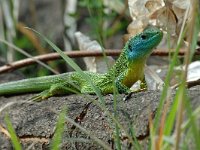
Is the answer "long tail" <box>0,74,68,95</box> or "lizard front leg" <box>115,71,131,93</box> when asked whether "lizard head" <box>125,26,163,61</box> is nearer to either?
"lizard front leg" <box>115,71,131,93</box>

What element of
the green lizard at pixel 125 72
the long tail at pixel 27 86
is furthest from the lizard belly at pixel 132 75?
the long tail at pixel 27 86

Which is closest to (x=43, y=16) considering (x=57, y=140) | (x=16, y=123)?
(x=16, y=123)

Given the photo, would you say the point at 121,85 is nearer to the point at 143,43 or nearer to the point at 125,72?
the point at 125,72

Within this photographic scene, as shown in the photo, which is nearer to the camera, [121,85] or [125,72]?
[121,85]

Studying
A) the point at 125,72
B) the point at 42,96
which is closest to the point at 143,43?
the point at 125,72

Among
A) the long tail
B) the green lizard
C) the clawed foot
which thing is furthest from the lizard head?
the long tail

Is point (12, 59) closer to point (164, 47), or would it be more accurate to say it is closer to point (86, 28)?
point (86, 28)

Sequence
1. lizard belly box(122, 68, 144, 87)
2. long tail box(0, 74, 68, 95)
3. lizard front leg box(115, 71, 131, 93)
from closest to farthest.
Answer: lizard front leg box(115, 71, 131, 93)
lizard belly box(122, 68, 144, 87)
long tail box(0, 74, 68, 95)

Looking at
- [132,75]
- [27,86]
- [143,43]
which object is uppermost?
[143,43]

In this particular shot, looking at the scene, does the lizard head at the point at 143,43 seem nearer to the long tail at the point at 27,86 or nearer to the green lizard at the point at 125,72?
the green lizard at the point at 125,72
